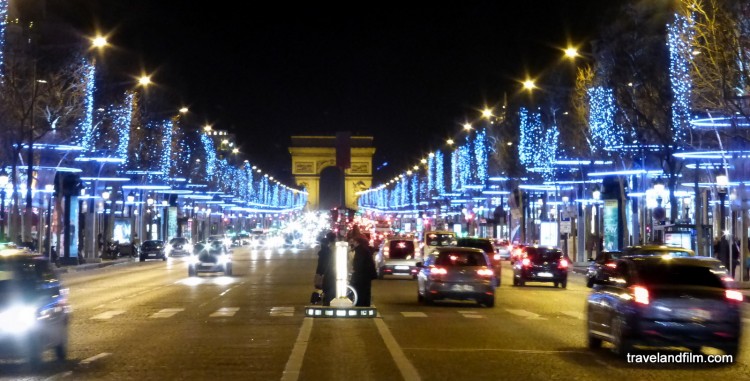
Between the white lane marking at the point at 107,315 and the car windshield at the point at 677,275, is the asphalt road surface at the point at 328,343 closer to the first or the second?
the white lane marking at the point at 107,315

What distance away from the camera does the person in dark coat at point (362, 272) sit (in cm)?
2883

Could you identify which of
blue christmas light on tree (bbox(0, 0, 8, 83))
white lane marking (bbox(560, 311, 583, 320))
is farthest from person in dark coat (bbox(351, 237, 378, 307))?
blue christmas light on tree (bbox(0, 0, 8, 83))

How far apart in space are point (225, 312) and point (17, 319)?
1383 centimetres

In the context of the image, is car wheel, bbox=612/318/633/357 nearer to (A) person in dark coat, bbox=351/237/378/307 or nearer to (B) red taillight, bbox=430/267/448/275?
(A) person in dark coat, bbox=351/237/378/307

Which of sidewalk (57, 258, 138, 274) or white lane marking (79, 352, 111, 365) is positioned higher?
sidewalk (57, 258, 138, 274)

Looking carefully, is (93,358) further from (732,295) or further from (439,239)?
(439,239)

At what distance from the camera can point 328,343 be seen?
22.3 m

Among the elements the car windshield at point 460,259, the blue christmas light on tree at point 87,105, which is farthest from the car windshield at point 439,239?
the blue christmas light on tree at point 87,105

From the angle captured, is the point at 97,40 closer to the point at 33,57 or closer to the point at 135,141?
the point at 33,57

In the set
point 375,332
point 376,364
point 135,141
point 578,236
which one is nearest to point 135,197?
point 135,141

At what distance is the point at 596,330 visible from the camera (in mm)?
21016

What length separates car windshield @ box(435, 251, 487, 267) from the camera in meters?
33.7

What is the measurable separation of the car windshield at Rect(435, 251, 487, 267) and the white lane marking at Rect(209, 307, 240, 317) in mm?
5602

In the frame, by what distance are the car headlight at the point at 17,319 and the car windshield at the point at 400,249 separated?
34.2 metres
